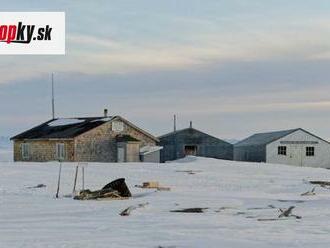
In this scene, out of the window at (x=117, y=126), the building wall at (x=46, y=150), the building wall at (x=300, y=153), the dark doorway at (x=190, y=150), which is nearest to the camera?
the building wall at (x=46, y=150)

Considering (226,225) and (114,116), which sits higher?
(114,116)

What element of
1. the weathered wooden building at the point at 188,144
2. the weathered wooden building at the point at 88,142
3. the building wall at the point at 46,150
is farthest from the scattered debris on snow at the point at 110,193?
the weathered wooden building at the point at 188,144

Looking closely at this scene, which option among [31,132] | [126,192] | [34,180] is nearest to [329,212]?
[126,192]

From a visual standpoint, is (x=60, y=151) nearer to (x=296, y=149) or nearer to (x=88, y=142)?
(x=88, y=142)

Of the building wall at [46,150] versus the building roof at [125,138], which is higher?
the building roof at [125,138]

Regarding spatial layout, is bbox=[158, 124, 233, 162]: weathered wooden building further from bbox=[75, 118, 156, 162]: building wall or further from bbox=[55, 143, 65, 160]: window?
bbox=[55, 143, 65, 160]: window

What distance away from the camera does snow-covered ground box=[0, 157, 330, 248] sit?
13.8m

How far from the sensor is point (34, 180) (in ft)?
104

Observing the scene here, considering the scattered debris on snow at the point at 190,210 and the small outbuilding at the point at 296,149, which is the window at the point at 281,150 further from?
the scattered debris on snow at the point at 190,210

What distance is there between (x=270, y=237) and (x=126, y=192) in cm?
1125

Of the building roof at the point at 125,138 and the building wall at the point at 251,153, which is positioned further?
the building wall at the point at 251,153

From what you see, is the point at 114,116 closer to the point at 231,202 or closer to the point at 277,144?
the point at 277,144

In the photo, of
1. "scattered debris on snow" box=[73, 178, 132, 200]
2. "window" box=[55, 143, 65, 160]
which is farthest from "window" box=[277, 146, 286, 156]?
"scattered debris on snow" box=[73, 178, 132, 200]

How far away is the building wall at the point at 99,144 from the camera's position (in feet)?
164
